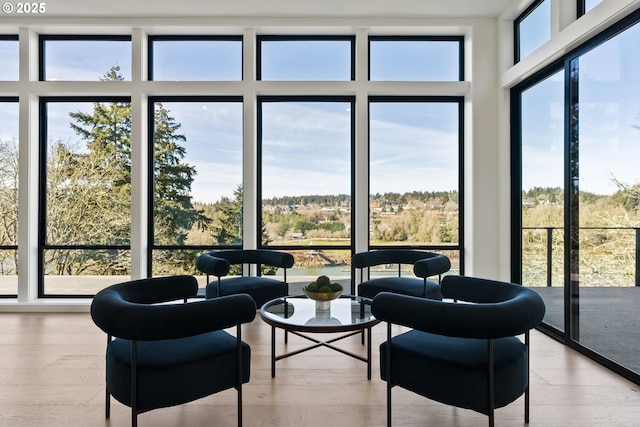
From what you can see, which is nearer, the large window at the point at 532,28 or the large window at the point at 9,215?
the large window at the point at 532,28

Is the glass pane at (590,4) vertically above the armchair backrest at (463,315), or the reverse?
the glass pane at (590,4)

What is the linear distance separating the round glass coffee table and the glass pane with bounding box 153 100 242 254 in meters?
2.15

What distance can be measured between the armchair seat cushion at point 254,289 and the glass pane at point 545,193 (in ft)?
9.06

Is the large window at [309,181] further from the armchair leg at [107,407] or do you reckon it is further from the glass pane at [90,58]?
the armchair leg at [107,407]

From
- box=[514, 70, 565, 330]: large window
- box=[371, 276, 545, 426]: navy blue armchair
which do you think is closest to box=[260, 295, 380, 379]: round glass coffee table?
box=[371, 276, 545, 426]: navy blue armchair

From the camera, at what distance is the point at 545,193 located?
3.93m

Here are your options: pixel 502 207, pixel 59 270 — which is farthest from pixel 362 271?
pixel 59 270

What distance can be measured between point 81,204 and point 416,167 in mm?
4548

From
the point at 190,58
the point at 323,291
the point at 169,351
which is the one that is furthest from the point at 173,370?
the point at 190,58

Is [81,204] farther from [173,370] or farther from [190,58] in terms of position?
[173,370]

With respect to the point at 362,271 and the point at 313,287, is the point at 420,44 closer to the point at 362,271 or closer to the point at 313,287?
the point at 362,271

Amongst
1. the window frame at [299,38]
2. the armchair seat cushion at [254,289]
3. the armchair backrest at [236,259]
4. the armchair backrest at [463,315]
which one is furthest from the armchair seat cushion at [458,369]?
the window frame at [299,38]

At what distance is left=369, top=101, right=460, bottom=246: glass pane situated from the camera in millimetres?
5047

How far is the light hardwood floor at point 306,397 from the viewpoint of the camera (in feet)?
7.42
